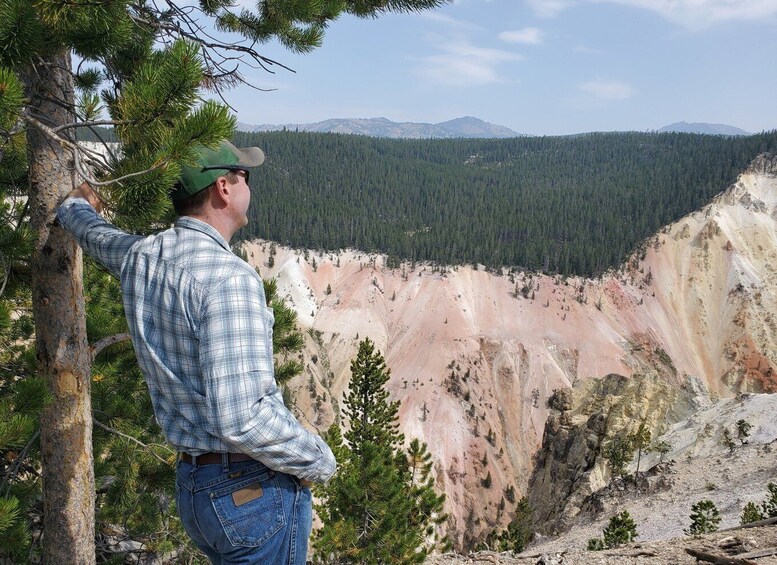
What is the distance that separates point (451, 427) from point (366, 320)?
1682 cm

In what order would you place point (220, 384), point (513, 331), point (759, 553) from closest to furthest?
point (220, 384) → point (759, 553) → point (513, 331)

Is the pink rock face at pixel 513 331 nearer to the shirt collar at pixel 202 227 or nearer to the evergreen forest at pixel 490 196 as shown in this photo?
the evergreen forest at pixel 490 196

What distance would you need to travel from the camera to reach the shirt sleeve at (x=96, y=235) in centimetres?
321

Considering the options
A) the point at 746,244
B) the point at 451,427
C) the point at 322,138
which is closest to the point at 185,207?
the point at 451,427

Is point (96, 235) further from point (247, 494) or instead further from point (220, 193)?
point (247, 494)

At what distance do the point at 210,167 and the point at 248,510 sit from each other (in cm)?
162

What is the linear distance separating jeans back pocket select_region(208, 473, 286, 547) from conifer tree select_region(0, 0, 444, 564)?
165 centimetres

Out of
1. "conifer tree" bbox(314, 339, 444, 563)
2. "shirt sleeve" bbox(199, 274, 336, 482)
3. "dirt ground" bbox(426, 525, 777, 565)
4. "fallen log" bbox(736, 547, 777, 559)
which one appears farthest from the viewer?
"conifer tree" bbox(314, 339, 444, 563)

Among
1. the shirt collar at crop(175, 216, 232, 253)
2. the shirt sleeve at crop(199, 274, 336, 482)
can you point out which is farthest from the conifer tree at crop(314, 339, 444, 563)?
the shirt collar at crop(175, 216, 232, 253)

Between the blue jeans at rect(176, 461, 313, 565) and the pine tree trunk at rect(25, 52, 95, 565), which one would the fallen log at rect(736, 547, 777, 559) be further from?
the pine tree trunk at rect(25, 52, 95, 565)

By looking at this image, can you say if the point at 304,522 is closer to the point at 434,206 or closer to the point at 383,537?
the point at 383,537

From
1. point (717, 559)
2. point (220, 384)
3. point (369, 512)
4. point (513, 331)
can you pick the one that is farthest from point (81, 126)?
point (513, 331)

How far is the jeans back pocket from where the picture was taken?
254cm

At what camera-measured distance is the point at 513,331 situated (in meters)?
61.4
